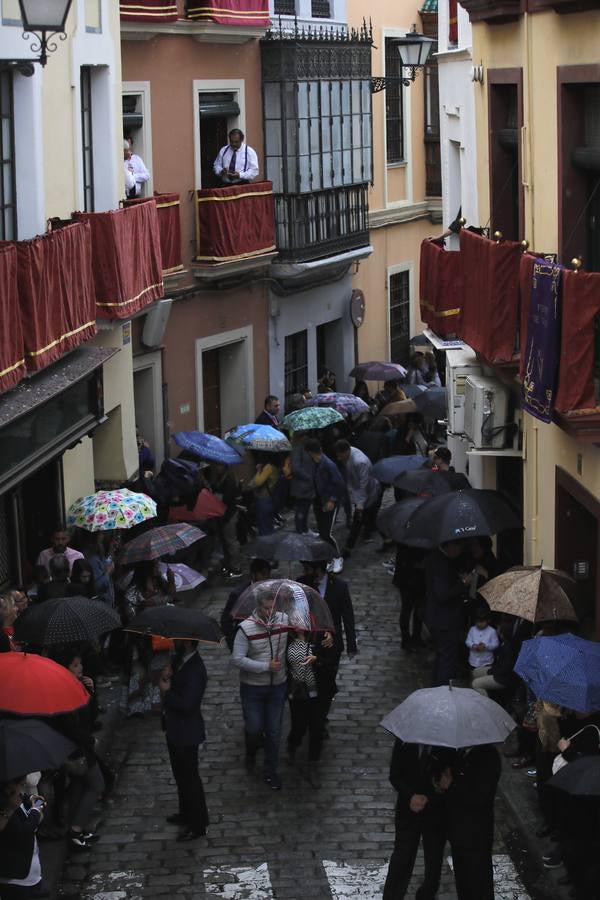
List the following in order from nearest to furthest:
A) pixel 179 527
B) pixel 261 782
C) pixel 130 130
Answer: pixel 261 782, pixel 179 527, pixel 130 130

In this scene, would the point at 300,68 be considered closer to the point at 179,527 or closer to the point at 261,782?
the point at 179,527

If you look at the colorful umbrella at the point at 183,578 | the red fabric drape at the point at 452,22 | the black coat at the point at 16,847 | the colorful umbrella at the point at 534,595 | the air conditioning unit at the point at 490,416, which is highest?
the red fabric drape at the point at 452,22

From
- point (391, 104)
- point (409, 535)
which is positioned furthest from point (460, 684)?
point (391, 104)

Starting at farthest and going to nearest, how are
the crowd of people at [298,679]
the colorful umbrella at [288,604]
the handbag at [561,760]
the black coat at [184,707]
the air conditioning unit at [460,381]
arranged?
the air conditioning unit at [460,381] → the colorful umbrella at [288,604] → the black coat at [184,707] → the handbag at [561,760] → the crowd of people at [298,679]

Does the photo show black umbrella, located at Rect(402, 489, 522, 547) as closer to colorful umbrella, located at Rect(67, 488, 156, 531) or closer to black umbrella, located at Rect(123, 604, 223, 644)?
colorful umbrella, located at Rect(67, 488, 156, 531)

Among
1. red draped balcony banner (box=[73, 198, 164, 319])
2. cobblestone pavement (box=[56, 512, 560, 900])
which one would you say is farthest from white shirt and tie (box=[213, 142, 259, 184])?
cobblestone pavement (box=[56, 512, 560, 900])

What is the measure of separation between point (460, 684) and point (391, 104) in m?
20.1

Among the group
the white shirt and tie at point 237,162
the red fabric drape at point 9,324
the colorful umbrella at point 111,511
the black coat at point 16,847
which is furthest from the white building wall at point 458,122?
the black coat at point 16,847

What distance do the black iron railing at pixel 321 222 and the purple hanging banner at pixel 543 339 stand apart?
42.5 ft

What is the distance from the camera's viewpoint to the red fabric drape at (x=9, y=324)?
14367mm

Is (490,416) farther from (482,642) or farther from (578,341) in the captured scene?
(578,341)

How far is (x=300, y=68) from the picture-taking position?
1027 inches

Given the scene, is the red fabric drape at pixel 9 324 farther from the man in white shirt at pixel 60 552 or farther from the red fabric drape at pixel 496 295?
the red fabric drape at pixel 496 295

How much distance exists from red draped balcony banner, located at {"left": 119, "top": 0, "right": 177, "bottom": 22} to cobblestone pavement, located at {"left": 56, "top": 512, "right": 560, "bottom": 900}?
10175 millimetres
